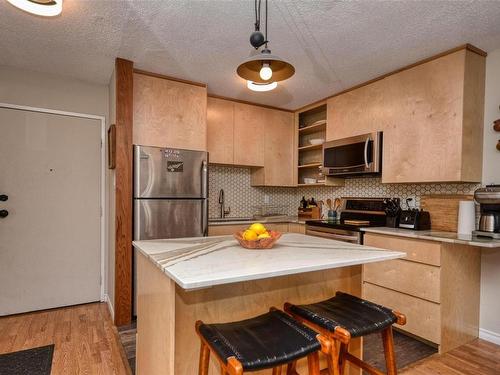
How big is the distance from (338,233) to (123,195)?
7.05ft

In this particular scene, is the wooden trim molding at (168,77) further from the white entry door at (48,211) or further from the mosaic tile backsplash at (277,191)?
the mosaic tile backsplash at (277,191)

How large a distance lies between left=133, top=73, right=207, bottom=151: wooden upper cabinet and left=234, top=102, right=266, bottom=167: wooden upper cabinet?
68 cm

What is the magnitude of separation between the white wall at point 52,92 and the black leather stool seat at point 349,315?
2.70 meters

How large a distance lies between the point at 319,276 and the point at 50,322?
259 centimetres

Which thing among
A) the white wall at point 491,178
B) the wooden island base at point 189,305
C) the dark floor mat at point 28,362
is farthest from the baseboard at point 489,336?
the dark floor mat at point 28,362

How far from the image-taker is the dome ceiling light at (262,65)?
4.96 ft

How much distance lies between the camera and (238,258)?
1.38 meters

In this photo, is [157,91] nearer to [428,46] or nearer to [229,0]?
[229,0]

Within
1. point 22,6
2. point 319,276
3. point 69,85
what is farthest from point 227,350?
point 69,85

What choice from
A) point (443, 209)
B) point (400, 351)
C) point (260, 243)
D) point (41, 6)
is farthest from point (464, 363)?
point (41, 6)

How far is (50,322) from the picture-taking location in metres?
2.81

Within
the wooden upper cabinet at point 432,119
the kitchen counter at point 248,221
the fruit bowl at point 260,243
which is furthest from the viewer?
the kitchen counter at point 248,221

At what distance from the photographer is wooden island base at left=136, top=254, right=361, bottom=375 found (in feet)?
4.32

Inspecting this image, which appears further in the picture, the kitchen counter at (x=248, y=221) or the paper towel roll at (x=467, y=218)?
the kitchen counter at (x=248, y=221)
